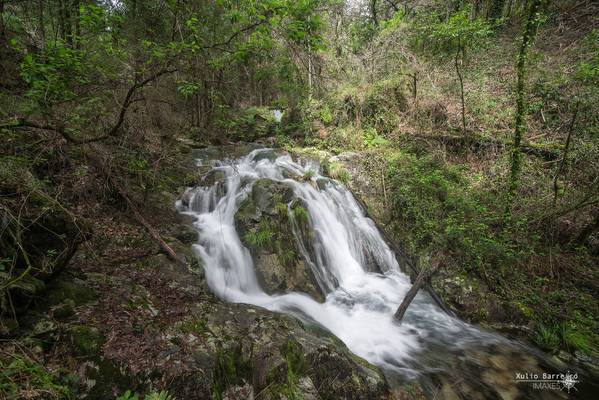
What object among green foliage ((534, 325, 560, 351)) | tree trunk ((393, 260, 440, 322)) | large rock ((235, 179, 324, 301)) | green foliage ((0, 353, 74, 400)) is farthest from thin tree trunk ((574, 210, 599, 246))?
green foliage ((0, 353, 74, 400))

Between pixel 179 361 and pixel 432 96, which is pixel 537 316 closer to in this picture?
pixel 179 361

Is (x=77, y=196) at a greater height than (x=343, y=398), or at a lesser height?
greater

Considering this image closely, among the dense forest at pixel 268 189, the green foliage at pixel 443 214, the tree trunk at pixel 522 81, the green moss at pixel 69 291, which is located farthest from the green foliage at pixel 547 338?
the green moss at pixel 69 291

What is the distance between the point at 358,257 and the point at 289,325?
11.3 feet

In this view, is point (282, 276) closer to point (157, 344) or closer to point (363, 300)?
point (363, 300)

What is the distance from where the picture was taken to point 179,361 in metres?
2.79

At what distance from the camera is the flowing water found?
425 cm

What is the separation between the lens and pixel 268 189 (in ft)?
22.4

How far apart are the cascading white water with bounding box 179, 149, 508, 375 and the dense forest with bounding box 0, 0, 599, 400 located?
229 millimetres

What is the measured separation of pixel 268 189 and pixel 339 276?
2599mm

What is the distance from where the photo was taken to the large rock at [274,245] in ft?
18.3

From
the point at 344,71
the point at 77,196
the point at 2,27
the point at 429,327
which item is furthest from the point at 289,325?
the point at 344,71

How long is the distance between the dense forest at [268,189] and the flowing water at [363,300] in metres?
0.13

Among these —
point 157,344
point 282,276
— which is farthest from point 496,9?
point 157,344
